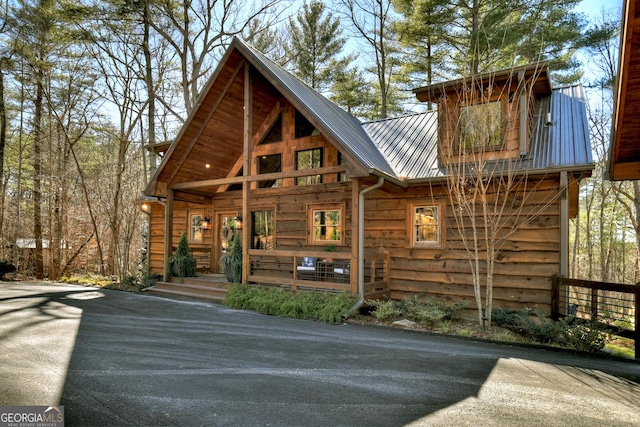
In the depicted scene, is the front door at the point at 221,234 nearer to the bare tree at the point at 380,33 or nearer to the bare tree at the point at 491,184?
the bare tree at the point at 491,184

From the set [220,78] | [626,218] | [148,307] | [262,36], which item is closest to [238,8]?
[262,36]

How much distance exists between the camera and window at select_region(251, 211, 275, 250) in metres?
11.3

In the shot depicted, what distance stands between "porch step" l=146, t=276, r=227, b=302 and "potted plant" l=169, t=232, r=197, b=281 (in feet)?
1.03

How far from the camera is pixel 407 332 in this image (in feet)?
22.0

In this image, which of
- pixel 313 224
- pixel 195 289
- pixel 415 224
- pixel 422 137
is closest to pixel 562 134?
pixel 422 137

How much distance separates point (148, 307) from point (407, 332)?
600 centimetres

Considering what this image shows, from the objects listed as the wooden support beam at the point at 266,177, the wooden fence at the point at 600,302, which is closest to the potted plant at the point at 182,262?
the wooden support beam at the point at 266,177

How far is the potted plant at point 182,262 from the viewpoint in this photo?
1075 centimetres

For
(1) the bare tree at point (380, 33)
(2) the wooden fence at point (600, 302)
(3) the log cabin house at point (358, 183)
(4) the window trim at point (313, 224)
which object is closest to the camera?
(2) the wooden fence at point (600, 302)

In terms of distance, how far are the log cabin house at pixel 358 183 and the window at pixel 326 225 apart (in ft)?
0.13

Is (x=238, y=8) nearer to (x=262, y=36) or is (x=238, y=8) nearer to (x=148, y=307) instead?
(x=262, y=36)

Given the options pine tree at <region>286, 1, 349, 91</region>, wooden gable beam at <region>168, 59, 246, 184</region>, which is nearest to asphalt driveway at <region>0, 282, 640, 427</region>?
wooden gable beam at <region>168, 59, 246, 184</region>

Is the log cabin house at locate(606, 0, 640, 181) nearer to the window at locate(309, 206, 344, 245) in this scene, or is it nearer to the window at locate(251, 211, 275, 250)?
the window at locate(309, 206, 344, 245)

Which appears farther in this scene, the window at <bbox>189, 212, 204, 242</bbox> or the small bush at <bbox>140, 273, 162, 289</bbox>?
the window at <bbox>189, 212, 204, 242</bbox>
